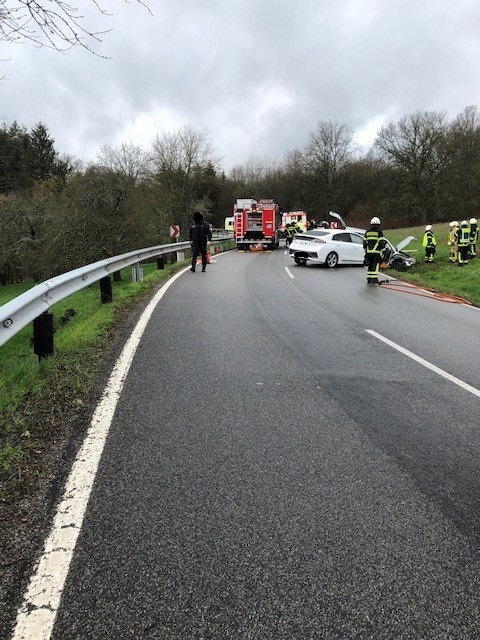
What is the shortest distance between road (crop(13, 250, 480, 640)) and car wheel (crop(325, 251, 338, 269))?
532 inches

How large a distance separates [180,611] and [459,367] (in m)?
4.78

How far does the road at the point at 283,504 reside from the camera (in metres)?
1.96

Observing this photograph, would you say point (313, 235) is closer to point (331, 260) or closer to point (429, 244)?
point (331, 260)

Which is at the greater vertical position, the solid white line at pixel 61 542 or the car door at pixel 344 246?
the car door at pixel 344 246

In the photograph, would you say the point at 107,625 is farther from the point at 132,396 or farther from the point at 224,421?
the point at 132,396

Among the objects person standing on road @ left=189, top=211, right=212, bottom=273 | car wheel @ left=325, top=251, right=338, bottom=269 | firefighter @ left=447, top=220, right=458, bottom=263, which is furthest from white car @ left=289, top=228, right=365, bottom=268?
person standing on road @ left=189, top=211, right=212, bottom=273

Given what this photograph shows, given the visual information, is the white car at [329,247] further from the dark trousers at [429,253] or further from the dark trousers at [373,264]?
the dark trousers at [373,264]

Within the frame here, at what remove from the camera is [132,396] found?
4.35 m

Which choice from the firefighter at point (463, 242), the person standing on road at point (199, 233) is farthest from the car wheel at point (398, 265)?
the person standing on road at point (199, 233)

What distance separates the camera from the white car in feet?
62.5

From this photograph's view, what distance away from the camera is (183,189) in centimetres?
4225

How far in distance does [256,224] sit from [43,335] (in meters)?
26.6

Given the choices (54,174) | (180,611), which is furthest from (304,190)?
(180,611)

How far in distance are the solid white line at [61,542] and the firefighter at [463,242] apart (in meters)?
15.9
